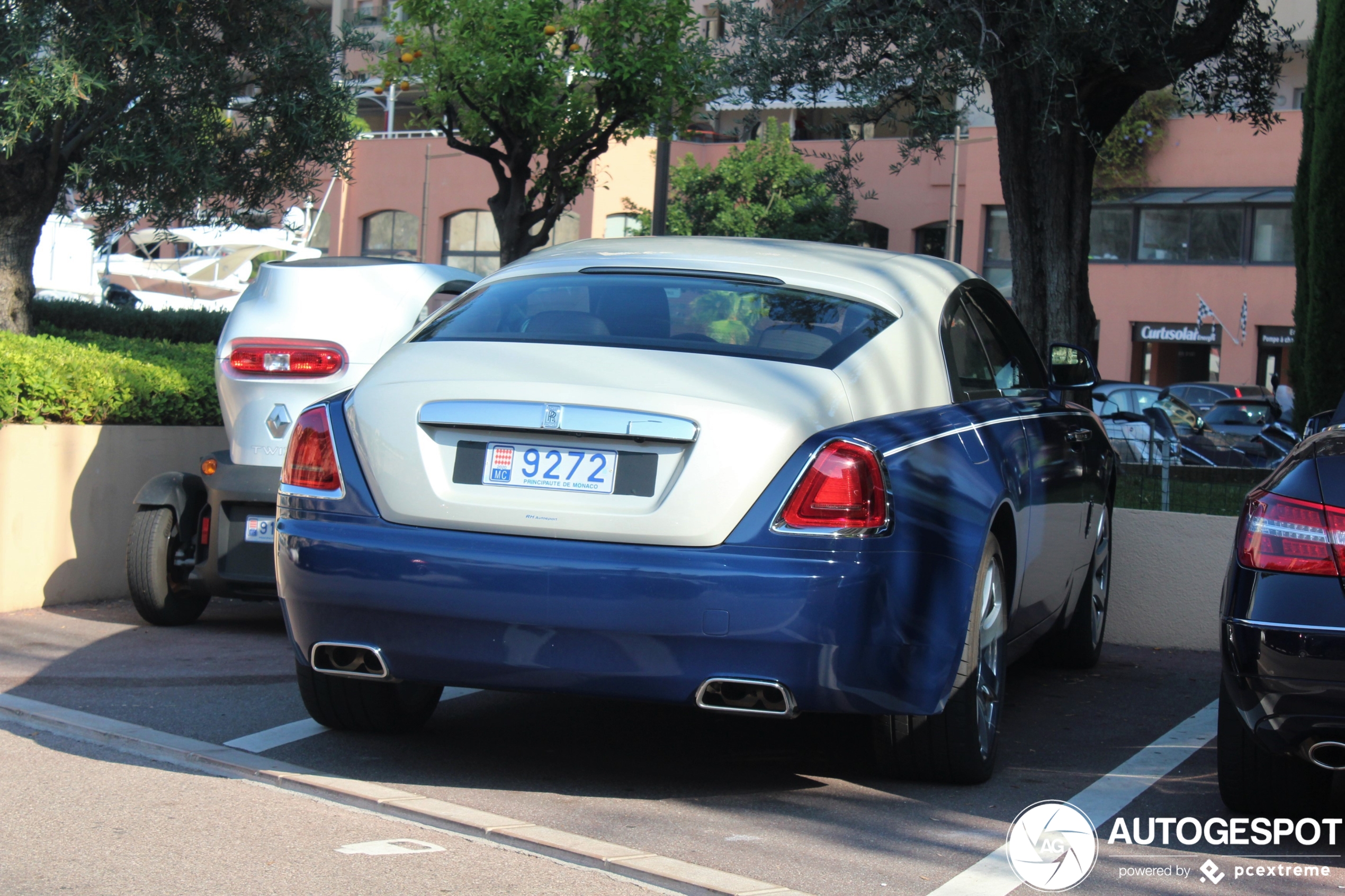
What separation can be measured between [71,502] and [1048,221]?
7398 mm

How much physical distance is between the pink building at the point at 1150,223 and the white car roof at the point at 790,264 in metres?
28.2

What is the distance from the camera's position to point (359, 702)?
5.16 meters

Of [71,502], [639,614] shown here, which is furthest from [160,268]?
[639,614]

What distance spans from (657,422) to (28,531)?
4820mm

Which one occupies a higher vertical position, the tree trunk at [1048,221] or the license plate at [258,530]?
the tree trunk at [1048,221]

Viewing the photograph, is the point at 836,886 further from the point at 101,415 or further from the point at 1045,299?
the point at 1045,299

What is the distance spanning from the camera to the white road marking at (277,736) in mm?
5086

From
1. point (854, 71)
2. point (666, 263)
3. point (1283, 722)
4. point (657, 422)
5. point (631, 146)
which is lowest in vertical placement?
point (1283, 722)

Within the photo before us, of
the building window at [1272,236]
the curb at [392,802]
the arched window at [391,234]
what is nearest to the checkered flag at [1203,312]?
the building window at [1272,236]

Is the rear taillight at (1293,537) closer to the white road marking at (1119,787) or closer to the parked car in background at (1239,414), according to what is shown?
the white road marking at (1119,787)

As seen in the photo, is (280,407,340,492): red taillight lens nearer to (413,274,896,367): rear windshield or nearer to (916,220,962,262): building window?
(413,274,896,367): rear windshield

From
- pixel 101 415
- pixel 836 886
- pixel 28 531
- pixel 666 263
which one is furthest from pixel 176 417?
pixel 836 886

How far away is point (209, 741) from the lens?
5125 millimetres

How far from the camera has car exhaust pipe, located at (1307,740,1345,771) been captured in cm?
385
